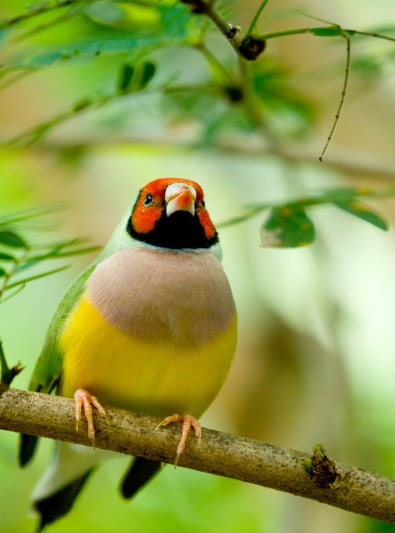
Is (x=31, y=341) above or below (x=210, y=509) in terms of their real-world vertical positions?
above

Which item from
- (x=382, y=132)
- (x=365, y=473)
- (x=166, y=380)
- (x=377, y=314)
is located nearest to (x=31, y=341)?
(x=377, y=314)

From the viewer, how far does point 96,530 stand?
179 inches

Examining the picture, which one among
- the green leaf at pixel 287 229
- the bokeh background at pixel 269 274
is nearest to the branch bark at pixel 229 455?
the green leaf at pixel 287 229

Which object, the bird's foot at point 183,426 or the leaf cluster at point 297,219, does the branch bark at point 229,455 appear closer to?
the bird's foot at point 183,426

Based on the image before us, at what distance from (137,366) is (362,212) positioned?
81 cm

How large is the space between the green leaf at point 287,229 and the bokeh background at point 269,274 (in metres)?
1.09

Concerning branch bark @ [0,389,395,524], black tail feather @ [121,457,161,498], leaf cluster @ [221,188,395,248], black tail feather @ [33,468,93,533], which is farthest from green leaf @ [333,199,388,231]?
black tail feather @ [33,468,93,533]

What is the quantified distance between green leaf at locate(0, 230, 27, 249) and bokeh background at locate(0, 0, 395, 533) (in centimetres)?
126

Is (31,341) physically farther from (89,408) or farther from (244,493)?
(89,408)

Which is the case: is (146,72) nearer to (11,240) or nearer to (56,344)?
(11,240)

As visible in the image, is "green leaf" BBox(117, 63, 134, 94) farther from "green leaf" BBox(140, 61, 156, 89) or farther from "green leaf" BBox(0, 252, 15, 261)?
"green leaf" BBox(0, 252, 15, 261)

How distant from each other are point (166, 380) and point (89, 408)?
322 millimetres

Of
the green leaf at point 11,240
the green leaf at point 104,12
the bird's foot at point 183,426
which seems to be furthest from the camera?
the green leaf at point 104,12

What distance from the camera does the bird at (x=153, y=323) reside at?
2.57m
